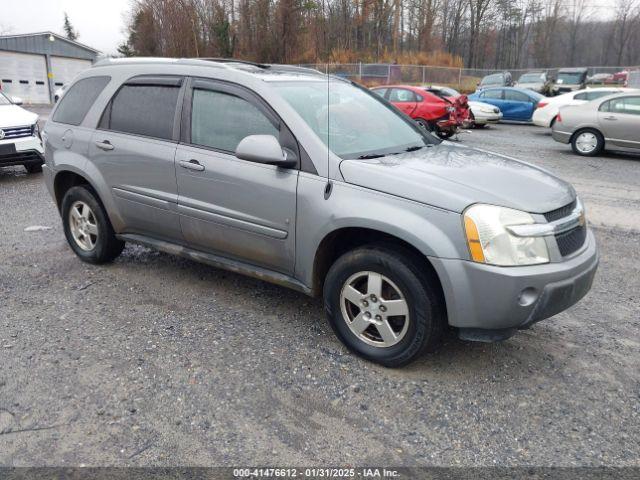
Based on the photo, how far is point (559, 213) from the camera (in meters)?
3.18

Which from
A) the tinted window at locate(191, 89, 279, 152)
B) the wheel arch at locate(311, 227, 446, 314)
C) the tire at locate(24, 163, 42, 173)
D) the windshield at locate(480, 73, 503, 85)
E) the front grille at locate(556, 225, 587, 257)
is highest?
the windshield at locate(480, 73, 503, 85)

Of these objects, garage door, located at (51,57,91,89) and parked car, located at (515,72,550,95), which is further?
garage door, located at (51,57,91,89)

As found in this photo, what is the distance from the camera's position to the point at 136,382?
3.16 meters

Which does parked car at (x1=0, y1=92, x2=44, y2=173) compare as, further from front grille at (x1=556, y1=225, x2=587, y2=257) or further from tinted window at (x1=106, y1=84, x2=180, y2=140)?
front grille at (x1=556, y1=225, x2=587, y2=257)

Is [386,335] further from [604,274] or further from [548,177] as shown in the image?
[604,274]

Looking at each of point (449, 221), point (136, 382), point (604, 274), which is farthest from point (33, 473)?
point (604, 274)

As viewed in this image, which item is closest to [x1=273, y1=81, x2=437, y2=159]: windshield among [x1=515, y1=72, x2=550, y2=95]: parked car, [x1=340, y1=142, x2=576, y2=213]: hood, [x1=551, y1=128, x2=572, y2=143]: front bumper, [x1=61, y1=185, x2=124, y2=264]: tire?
[x1=340, y1=142, x2=576, y2=213]: hood

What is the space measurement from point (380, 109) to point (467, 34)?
6034 cm

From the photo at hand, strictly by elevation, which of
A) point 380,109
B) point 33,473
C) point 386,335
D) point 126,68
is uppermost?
point 126,68

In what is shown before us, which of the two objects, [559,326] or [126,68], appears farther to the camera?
[126,68]

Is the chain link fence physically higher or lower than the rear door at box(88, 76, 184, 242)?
higher

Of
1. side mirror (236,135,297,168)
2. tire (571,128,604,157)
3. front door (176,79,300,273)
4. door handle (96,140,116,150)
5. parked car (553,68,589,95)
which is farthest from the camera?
parked car (553,68,589,95)

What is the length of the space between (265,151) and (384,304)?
120 centimetres

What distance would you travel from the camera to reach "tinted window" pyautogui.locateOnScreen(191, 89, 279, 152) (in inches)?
148
